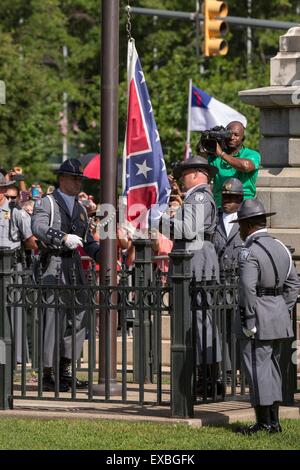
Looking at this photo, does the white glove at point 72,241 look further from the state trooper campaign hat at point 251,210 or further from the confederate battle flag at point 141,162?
the state trooper campaign hat at point 251,210

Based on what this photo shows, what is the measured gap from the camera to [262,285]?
10.5m

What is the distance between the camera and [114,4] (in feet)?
39.5

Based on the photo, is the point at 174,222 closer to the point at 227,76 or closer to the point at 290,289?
the point at 290,289

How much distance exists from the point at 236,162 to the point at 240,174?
0.82ft

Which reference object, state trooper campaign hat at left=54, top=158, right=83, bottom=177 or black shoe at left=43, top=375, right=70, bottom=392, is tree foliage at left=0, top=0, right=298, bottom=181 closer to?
state trooper campaign hat at left=54, top=158, right=83, bottom=177

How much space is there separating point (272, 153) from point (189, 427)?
4712 millimetres

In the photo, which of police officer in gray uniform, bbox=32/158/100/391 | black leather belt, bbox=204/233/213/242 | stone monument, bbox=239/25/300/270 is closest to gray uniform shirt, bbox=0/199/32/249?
stone monument, bbox=239/25/300/270

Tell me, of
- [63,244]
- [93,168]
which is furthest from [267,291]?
[93,168]

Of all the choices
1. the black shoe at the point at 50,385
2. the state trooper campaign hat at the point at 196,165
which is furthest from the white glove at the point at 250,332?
the black shoe at the point at 50,385

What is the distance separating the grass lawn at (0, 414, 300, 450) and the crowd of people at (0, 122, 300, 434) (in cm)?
29

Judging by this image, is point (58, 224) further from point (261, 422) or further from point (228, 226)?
point (261, 422)

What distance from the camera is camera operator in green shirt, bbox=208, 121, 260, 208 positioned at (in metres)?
13.4

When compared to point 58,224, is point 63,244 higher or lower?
lower
